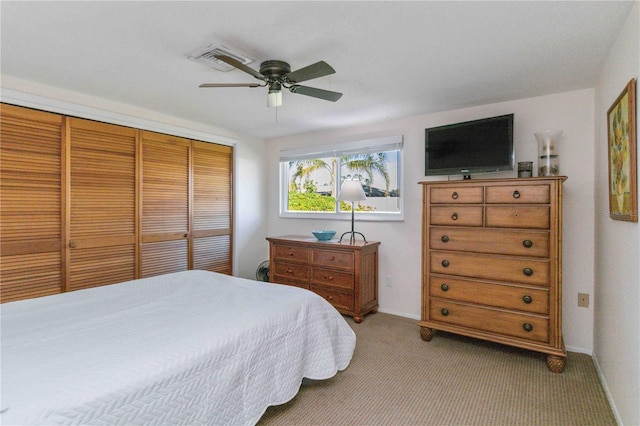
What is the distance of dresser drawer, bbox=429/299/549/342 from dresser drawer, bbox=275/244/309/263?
4.93 feet

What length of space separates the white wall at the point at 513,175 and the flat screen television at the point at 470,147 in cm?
32

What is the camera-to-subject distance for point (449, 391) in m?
2.16

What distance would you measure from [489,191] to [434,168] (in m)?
0.66

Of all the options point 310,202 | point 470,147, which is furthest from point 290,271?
point 470,147

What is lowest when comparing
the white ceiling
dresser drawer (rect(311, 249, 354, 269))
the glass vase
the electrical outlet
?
the electrical outlet

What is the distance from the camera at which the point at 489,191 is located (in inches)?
105

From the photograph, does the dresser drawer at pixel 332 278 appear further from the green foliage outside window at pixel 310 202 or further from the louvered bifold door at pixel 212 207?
the louvered bifold door at pixel 212 207

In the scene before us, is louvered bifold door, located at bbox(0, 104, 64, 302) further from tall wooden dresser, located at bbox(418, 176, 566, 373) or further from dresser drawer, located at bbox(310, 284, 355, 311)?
tall wooden dresser, located at bbox(418, 176, 566, 373)

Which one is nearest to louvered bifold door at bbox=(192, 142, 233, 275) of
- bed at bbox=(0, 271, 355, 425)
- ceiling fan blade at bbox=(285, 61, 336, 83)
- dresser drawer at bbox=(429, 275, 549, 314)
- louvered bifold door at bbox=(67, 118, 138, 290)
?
louvered bifold door at bbox=(67, 118, 138, 290)

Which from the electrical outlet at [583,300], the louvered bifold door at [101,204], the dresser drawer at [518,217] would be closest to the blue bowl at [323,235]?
the dresser drawer at [518,217]

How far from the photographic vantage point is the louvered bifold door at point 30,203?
2617 millimetres

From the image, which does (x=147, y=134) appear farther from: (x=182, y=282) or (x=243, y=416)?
(x=243, y=416)

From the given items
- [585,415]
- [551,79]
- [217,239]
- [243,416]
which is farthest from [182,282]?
[551,79]

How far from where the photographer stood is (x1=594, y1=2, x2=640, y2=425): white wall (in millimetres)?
1591
